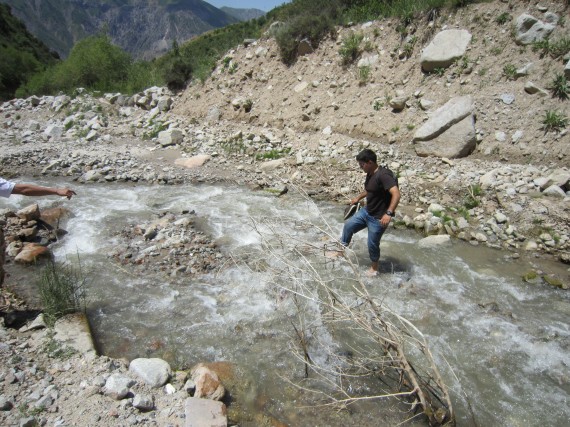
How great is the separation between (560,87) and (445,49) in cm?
336

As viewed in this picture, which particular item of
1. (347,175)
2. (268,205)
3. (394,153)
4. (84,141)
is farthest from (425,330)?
(84,141)

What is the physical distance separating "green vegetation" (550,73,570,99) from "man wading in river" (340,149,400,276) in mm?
6253

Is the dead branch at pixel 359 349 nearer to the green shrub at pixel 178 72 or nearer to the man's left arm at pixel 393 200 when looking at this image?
the man's left arm at pixel 393 200

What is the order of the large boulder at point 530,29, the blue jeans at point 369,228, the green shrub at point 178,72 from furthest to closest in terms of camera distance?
the green shrub at point 178,72 → the large boulder at point 530,29 → the blue jeans at point 369,228

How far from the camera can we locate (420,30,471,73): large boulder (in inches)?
404

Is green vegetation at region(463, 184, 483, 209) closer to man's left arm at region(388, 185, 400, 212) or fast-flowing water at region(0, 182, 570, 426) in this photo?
fast-flowing water at region(0, 182, 570, 426)

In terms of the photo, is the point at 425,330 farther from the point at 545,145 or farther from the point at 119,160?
the point at 119,160

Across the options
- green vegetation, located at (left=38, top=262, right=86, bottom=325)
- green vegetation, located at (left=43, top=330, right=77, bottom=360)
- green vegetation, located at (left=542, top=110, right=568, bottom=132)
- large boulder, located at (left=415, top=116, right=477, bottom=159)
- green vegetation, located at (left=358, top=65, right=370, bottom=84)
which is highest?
green vegetation, located at (left=358, top=65, right=370, bottom=84)

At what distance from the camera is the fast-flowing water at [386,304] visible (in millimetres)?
3547

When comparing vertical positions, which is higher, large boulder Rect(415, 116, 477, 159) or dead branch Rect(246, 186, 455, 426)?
large boulder Rect(415, 116, 477, 159)

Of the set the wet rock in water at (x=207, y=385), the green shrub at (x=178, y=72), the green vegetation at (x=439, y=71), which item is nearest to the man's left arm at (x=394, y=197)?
the wet rock in water at (x=207, y=385)

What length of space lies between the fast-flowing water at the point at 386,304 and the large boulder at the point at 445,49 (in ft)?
20.5

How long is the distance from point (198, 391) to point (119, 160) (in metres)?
9.15

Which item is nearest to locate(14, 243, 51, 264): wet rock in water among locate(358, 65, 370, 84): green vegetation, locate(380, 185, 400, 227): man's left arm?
locate(380, 185, 400, 227): man's left arm
